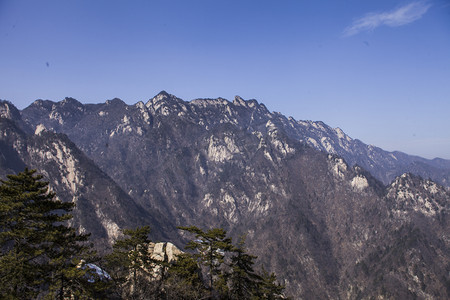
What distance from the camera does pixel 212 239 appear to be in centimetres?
4103

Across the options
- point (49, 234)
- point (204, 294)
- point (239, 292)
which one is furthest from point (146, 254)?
point (49, 234)

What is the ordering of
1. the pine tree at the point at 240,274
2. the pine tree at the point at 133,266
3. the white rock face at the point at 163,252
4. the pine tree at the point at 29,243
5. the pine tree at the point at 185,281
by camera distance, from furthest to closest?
the white rock face at the point at 163,252, the pine tree at the point at 240,274, the pine tree at the point at 133,266, the pine tree at the point at 185,281, the pine tree at the point at 29,243

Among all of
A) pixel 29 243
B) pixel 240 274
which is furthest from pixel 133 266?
pixel 29 243

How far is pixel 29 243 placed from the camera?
93.8ft

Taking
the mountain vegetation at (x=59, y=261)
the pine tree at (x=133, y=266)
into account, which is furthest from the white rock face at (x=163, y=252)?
the mountain vegetation at (x=59, y=261)

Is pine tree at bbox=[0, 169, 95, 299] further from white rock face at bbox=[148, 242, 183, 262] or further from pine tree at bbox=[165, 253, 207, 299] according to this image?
white rock face at bbox=[148, 242, 183, 262]

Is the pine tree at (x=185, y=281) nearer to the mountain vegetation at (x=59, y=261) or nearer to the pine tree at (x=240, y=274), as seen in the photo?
the mountain vegetation at (x=59, y=261)

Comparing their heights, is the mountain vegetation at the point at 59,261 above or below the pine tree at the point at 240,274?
above

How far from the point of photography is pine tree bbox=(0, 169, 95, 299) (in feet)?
87.0

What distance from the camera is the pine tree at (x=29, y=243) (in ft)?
87.0

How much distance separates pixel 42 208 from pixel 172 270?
17673mm

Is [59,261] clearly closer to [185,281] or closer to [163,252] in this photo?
[185,281]

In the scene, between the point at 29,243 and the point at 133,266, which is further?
the point at 133,266

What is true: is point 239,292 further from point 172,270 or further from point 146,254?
point 146,254
